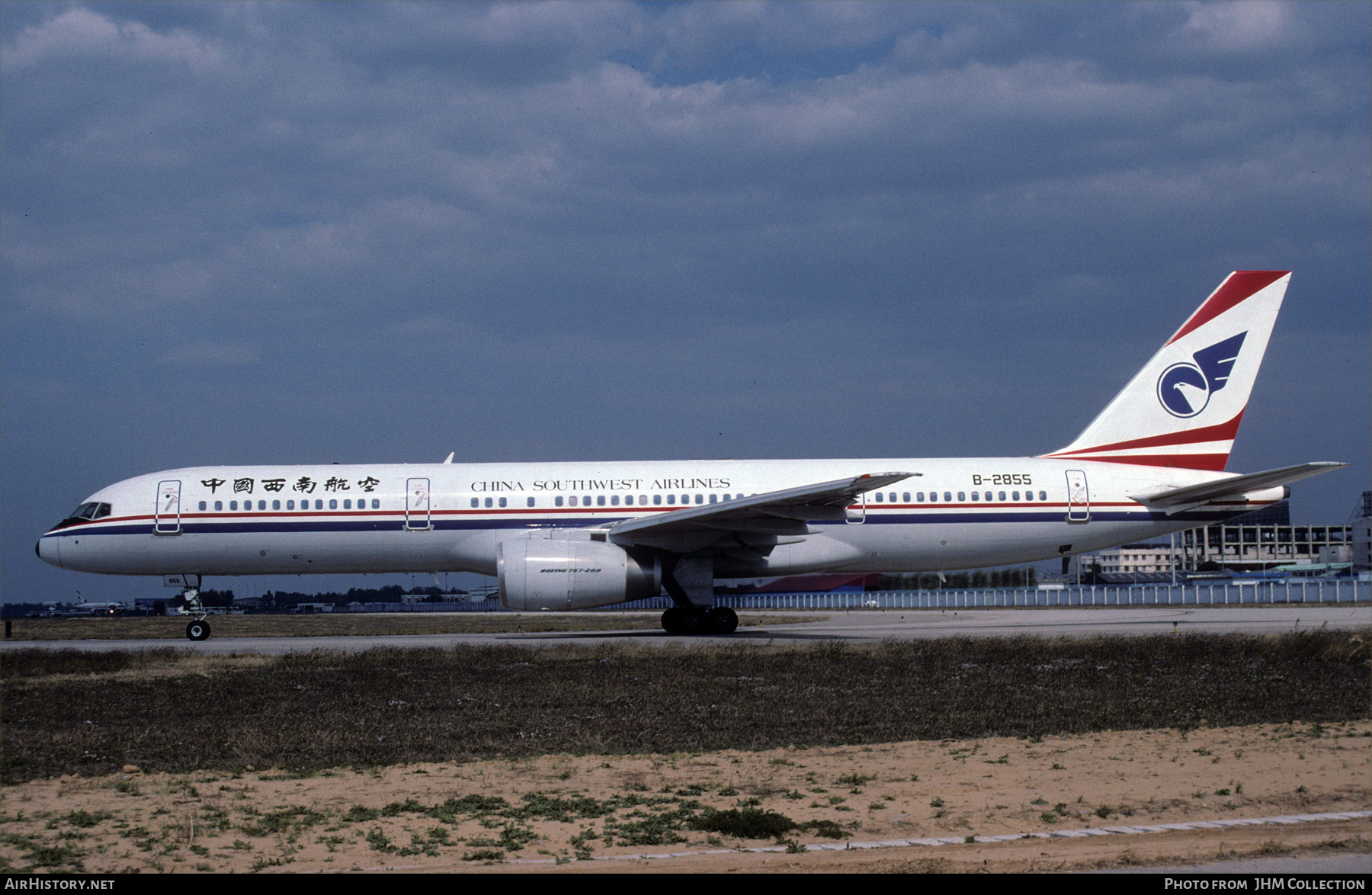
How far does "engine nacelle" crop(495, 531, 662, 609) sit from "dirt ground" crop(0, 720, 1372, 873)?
11587 mm

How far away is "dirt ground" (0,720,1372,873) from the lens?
5.95 m

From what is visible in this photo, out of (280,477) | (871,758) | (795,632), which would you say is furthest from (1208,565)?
(871,758)

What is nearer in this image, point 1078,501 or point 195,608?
point 1078,501

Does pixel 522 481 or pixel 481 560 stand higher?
pixel 522 481

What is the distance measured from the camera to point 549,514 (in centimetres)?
2280

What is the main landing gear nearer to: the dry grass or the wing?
the wing

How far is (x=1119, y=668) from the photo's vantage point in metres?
14.4

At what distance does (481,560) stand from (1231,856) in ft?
60.9

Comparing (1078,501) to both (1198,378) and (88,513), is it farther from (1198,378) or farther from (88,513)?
(88,513)

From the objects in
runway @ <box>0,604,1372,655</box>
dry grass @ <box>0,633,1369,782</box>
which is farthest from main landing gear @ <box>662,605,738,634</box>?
dry grass @ <box>0,633,1369,782</box>

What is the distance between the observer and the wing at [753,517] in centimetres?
1995

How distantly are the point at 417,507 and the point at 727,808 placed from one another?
16933 millimetres

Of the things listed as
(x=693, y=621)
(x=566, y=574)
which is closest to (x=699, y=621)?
(x=693, y=621)

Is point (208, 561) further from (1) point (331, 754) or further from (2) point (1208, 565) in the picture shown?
(2) point (1208, 565)
